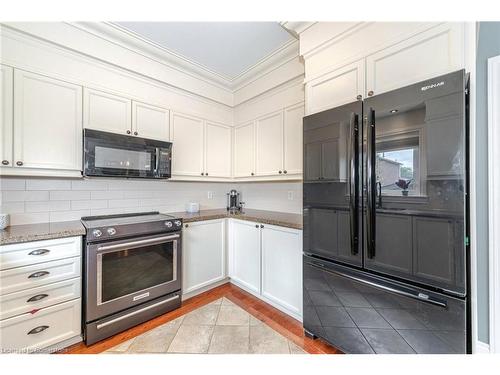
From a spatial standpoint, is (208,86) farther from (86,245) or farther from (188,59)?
(86,245)

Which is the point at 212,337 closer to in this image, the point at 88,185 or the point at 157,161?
the point at 157,161

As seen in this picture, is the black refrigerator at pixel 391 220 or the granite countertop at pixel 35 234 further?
the granite countertop at pixel 35 234

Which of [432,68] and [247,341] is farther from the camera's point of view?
[247,341]

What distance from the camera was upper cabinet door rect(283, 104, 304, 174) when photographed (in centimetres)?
215

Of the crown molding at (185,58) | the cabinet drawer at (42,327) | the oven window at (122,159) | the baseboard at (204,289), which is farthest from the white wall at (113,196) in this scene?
the crown molding at (185,58)

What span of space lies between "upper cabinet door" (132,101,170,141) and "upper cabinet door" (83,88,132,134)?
0.18 feet

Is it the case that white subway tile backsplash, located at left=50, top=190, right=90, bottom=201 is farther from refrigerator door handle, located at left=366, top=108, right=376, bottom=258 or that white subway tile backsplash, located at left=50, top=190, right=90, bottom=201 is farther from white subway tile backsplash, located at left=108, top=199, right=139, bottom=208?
refrigerator door handle, located at left=366, top=108, right=376, bottom=258

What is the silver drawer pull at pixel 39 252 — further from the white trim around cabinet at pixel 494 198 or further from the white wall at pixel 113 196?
the white trim around cabinet at pixel 494 198

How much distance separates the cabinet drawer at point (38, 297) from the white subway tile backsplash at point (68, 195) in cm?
84

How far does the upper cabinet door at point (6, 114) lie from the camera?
146cm

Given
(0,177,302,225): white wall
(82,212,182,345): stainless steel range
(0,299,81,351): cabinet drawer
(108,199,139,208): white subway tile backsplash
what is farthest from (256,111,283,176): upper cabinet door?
(0,299,81,351): cabinet drawer
